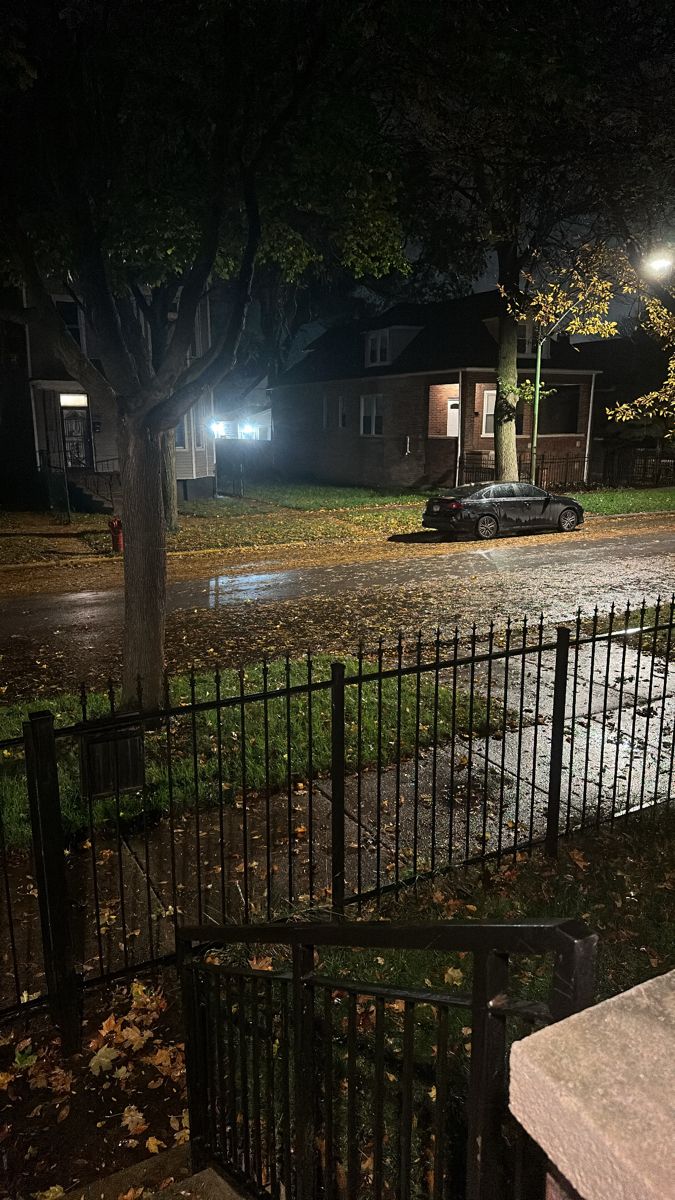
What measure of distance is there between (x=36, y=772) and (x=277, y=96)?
6.85 m

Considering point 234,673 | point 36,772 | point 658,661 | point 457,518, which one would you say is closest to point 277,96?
point 234,673

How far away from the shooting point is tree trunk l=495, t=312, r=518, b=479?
27.5 metres

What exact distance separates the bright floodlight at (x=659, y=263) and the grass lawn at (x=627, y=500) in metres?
7.94

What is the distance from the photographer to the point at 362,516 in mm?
24328

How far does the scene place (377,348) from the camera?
122ft

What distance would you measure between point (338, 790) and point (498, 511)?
17.3 meters

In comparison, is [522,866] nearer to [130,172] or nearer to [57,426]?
[130,172]

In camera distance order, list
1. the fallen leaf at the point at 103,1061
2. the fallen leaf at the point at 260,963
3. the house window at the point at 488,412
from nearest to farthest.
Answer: the fallen leaf at the point at 103,1061, the fallen leaf at the point at 260,963, the house window at the point at 488,412

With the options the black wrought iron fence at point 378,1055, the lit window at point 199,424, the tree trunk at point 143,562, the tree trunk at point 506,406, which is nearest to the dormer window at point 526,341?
the tree trunk at point 506,406

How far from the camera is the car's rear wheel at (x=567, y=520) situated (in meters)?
22.3

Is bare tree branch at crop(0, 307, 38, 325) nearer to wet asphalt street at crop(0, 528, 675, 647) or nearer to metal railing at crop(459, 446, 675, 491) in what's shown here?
wet asphalt street at crop(0, 528, 675, 647)

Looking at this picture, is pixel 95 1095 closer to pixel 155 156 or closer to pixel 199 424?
pixel 155 156

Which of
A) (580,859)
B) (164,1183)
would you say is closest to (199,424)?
(580,859)

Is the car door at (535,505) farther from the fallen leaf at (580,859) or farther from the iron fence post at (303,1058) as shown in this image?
the iron fence post at (303,1058)
